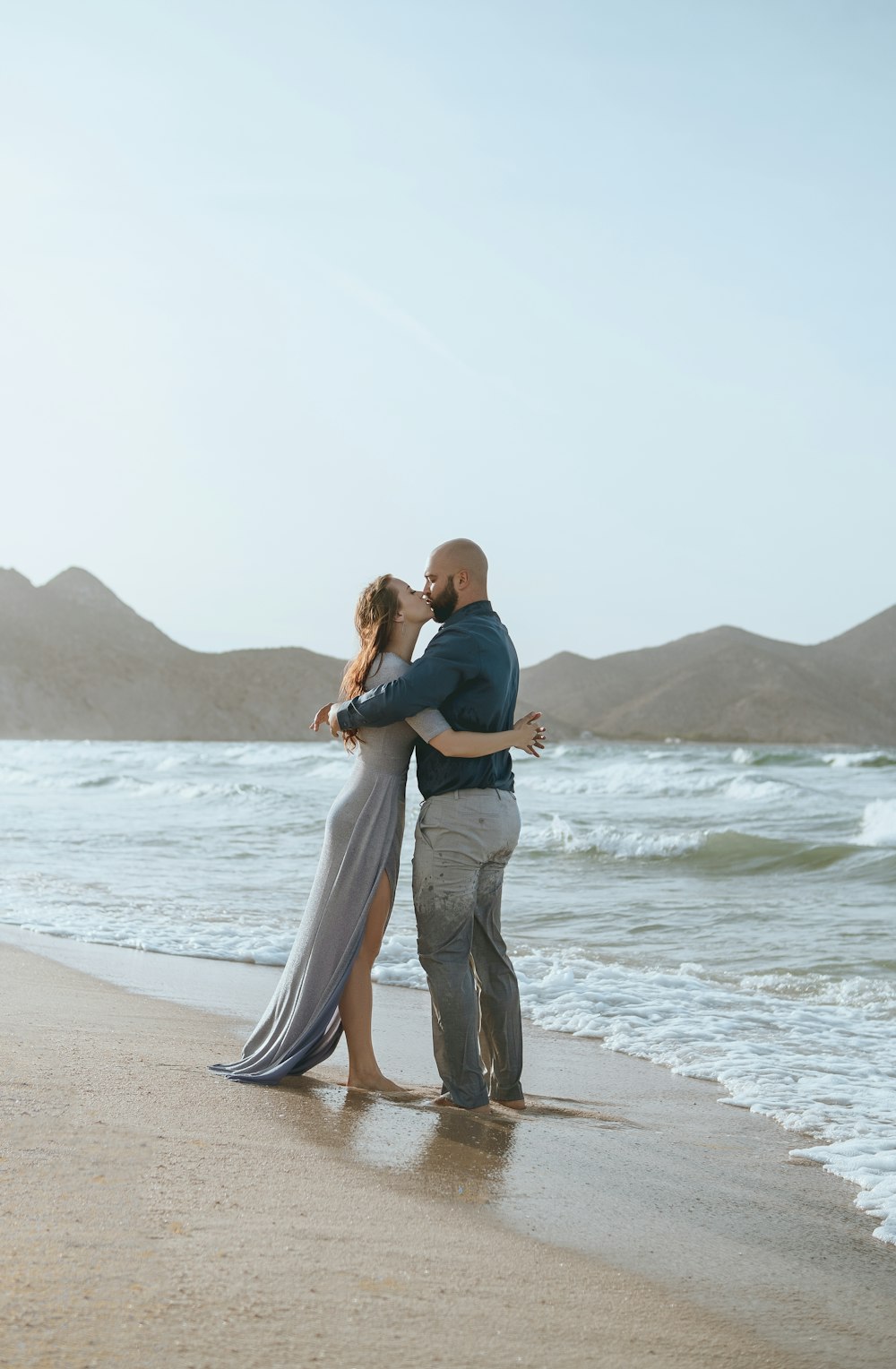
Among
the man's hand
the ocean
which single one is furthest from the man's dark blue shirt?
the ocean

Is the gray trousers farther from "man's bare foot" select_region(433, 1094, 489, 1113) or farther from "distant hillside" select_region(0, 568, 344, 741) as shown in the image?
"distant hillside" select_region(0, 568, 344, 741)

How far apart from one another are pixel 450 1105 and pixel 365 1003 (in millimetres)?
436

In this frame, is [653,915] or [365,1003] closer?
[365,1003]

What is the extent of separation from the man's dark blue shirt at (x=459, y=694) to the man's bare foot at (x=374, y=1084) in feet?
3.32

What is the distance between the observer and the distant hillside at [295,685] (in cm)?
12562

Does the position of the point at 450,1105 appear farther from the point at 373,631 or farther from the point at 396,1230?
the point at 373,631

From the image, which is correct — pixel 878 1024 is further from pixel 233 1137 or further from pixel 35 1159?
pixel 35 1159

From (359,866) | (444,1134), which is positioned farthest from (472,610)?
(444,1134)


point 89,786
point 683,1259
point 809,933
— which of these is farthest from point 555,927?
point 89,786

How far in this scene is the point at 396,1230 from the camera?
2.68 meters

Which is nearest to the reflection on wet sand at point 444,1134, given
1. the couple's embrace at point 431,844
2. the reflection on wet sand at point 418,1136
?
the reflection on wet sand at point 418,1136

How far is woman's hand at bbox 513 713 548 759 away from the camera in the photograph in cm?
377

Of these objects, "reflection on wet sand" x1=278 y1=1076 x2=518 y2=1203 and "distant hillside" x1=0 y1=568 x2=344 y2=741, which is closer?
"reflection on wet sand" x1=278 y1=1076 x2=518 y2=1203

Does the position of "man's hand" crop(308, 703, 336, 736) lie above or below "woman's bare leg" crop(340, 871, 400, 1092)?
above
